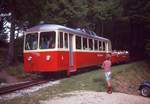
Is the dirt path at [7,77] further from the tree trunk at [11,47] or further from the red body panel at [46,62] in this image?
the tree trunk at [11,47]

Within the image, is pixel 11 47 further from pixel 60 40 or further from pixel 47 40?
pixel 60 40

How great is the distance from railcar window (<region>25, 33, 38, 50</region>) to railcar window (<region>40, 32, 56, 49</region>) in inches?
16.5

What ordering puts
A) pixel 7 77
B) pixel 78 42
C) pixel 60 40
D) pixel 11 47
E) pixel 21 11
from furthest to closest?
pixel 11 47 < pixel 21 11 < pixel 78 42 < pixel 7 77 < pixel 60 40

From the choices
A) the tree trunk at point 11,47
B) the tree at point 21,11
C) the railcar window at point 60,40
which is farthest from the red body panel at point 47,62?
the tree trunk at point 11,47

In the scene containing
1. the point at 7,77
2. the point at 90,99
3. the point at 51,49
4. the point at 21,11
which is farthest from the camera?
the point at 21,11

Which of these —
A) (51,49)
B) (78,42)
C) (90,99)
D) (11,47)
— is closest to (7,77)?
(11,47)

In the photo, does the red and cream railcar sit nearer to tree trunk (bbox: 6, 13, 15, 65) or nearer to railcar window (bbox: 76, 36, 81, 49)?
railcar window (bbox: 76, 36, 81, 49)

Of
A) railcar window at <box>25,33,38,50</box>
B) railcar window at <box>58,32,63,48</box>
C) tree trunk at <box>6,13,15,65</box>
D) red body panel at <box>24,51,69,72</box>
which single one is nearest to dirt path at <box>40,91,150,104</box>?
red body panel at <box>24,51,69,72</box>

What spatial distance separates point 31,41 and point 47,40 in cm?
119

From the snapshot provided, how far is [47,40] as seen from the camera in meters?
21.5

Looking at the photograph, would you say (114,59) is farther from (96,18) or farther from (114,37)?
(114,37)

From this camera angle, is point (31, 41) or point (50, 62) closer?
point (50, 62)

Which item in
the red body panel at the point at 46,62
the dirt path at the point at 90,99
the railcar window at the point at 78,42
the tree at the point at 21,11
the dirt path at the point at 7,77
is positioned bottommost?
the dirt path at the point at 90,99

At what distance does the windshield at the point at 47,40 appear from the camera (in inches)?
834
